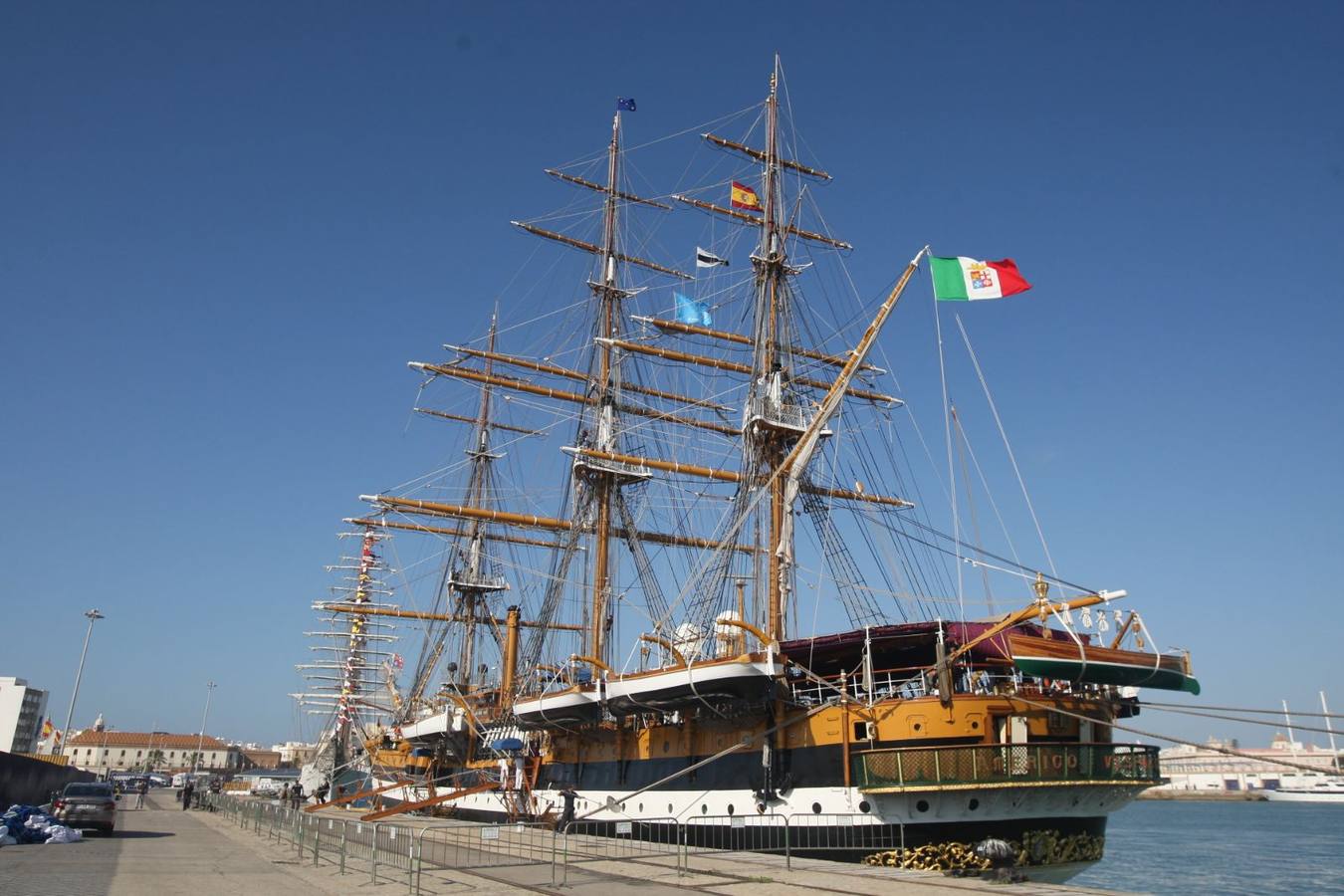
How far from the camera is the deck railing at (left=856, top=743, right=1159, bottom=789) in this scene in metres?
19.4

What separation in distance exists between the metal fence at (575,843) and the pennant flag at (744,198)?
25.4 m

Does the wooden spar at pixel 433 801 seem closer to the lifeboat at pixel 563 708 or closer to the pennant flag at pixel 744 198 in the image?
the lifeboat at pixel 563 708

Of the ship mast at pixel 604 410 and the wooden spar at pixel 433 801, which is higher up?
the ship mast at pixel 604 410

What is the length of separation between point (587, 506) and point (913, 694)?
25.6m

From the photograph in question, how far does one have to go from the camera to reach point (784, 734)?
23250 mm

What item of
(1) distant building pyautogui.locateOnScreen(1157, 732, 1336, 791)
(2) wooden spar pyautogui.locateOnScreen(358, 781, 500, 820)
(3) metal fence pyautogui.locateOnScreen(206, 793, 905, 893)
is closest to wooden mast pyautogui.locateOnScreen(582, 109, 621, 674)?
(2) wooden spar pyautogui.locateOnScreen(358, 781, 500, 820)

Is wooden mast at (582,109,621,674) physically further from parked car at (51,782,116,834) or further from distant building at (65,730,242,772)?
distant building at (65,730,242,772)

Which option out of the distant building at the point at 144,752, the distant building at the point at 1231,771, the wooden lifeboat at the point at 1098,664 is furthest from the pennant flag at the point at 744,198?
the distant building at the point at 144,752

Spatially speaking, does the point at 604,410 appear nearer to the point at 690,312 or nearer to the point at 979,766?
the point at 690,312

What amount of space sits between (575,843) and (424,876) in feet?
21.0

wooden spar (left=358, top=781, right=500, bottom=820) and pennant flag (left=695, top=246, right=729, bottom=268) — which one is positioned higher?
pennant flag (left=695, top=246, right=729, bottom=268)

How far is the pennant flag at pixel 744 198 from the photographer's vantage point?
40188mm

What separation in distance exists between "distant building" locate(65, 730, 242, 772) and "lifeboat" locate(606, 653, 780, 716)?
160839 mm

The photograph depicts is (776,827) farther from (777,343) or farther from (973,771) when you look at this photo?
(777,343)
